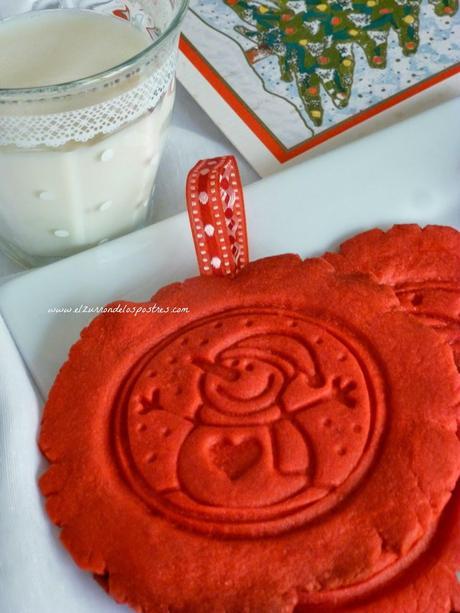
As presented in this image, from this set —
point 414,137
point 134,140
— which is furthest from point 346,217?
point 134,140

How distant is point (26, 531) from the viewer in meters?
0.61

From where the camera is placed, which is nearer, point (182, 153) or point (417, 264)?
point (417, 264)

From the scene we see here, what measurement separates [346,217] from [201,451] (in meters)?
0.34

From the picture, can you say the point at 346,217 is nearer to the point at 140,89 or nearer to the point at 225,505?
the point at 140,89

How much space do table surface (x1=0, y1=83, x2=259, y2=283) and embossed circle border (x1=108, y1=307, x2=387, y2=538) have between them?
A: 0.79ft

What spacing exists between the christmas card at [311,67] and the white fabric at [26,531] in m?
0.42

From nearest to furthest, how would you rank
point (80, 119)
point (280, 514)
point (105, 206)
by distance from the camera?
point (280, 514) → point (80, 119) → point (105, 206)

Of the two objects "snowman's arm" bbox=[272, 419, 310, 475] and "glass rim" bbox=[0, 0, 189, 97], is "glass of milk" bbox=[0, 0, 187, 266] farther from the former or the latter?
"snowman's arm" bbox=[272, 419, 310, 475]

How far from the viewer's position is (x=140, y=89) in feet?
2.46

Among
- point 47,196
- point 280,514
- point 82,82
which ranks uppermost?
point 82,82

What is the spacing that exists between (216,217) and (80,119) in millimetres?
158

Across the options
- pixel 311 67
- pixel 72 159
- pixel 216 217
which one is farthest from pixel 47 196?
pixel 311 67

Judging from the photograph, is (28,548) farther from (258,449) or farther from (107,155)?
(107,155)

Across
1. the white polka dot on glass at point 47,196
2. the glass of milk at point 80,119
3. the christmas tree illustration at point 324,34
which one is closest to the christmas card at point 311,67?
the christmas tree illustration at point 324,34
